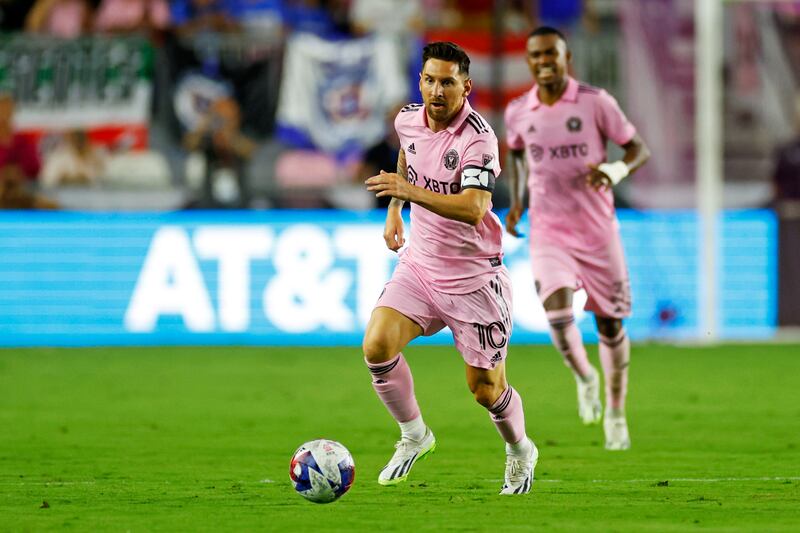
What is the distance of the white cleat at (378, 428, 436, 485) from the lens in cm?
765

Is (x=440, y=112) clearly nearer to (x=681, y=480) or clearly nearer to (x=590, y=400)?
(x=681, y=480)

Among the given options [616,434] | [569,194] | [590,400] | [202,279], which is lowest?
[202,279]

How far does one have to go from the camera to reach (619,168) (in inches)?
361

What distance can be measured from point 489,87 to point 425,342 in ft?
9.26

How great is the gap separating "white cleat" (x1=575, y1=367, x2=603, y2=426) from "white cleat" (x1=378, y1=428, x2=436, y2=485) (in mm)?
2792

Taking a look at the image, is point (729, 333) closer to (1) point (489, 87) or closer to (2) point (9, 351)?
(1) point (489, 87)

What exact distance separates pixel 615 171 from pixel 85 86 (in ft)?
30.5

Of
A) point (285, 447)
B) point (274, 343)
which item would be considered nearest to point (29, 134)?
point (274, 343)

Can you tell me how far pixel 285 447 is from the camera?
30.4ft

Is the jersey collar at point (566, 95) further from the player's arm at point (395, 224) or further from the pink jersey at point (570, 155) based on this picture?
the player's arm at point (395, 224)

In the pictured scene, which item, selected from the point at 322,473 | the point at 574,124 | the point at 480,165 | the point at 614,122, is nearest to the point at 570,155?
the point at 574,124

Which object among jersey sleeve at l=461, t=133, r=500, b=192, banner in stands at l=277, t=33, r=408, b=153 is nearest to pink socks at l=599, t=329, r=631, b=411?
jersey sleeve at l=461, t=133, r=500, b=192

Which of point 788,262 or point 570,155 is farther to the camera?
point 788,262

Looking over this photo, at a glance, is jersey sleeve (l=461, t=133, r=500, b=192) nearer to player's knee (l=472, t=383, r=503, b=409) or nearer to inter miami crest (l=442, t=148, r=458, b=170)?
inter miami crest (l=442, t=148, r=458, b=170)
